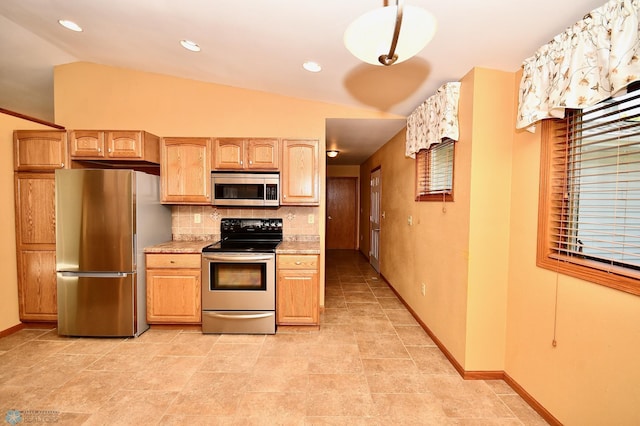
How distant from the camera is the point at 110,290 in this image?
102 inches

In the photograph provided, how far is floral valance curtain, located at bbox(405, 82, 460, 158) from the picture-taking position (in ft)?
7.31

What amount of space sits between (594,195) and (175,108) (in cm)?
393

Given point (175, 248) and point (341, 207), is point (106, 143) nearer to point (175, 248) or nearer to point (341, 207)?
point (175, 248)

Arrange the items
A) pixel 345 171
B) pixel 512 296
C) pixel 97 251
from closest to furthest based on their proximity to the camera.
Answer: pixel 512 296 < pixel 97 251 < pixel 345 171

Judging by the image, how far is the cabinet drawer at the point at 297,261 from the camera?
276 centimetres

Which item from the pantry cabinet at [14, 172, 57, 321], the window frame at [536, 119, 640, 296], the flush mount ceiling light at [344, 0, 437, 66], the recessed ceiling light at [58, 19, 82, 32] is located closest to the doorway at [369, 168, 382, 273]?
the window frame at [536, 119, 640, 296]

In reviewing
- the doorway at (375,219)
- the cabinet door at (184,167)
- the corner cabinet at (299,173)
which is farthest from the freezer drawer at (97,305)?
→ the doorway at (375,219)

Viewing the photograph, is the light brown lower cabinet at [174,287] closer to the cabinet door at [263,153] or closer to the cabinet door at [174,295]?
the cabinet door at [174,295]

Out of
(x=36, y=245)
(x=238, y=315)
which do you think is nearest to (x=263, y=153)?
(x=238, y=315)

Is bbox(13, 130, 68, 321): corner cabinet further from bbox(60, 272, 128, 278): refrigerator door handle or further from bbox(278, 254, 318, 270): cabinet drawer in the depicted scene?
bbox(278, 254, 318, 270): cabinet drawer

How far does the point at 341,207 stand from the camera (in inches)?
300

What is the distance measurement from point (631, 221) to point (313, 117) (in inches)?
110

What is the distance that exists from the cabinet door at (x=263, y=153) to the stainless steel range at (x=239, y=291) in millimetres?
959

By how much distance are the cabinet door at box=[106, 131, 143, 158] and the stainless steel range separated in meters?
1.30
